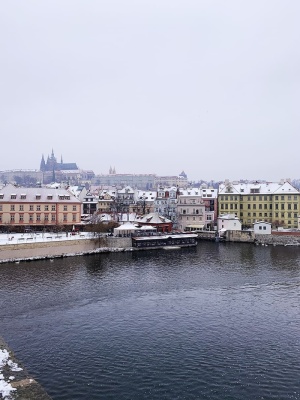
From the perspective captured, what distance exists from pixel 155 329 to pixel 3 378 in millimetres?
9742

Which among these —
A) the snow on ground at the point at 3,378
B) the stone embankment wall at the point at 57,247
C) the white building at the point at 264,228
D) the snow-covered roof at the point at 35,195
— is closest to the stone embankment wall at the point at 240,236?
the white building at the point at 264,228

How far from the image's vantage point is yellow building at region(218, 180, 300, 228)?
71812 mm

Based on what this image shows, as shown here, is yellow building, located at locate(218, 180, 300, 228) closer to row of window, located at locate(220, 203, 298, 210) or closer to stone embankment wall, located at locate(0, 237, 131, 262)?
row of window, located at locate(220, 203, 298, 210)

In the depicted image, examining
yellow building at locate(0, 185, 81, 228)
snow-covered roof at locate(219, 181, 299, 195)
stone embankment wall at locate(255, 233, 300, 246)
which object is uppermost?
snow-covered roof at locate(219, 181, 299, 195)

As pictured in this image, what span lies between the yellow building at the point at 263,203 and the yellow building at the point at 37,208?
28.8 m

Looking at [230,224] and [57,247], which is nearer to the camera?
[57,247]

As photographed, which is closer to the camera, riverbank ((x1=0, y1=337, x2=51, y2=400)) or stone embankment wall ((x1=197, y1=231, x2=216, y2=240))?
riverbank ((x1=0, y1=337, x2=51, y2=400))

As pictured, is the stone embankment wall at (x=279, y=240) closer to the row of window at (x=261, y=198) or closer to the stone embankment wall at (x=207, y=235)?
the stone embankment wall at (x=207, y=235)

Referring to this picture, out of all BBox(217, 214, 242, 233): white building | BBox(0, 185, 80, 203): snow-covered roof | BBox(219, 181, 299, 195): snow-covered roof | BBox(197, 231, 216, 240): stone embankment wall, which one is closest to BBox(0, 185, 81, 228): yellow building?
BBox(0, 185, 80, 203): snow-covered roof

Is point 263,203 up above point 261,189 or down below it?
below

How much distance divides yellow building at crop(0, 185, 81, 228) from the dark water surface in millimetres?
22144

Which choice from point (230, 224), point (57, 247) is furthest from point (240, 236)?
point (57, 247)

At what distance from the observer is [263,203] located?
246 ft

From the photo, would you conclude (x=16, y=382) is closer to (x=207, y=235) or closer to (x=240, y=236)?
(x=240, y=236)
